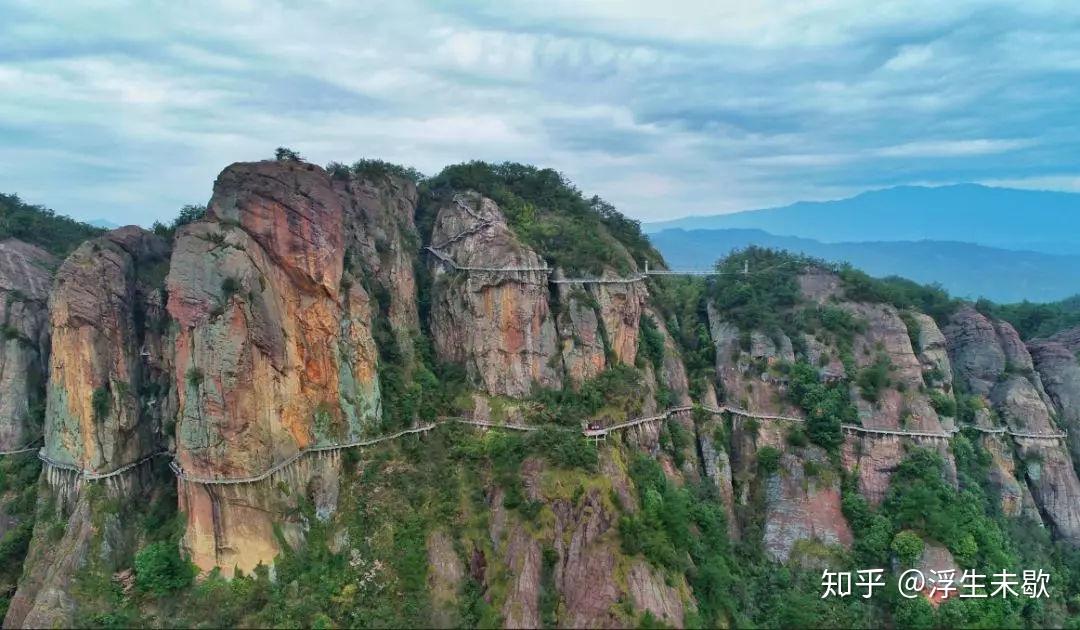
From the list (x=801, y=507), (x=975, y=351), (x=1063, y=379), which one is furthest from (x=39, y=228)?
(x=1063, y=379)

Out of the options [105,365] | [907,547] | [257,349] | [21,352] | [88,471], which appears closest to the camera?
[257,349]

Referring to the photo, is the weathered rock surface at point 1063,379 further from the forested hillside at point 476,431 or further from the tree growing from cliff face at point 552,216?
the tree growing from cliff face at point 552,216

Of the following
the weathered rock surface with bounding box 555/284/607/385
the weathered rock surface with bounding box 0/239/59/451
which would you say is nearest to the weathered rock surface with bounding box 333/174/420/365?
the weathered rock surface with bounding box 555/284/607/385

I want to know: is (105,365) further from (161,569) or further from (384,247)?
(384,247)

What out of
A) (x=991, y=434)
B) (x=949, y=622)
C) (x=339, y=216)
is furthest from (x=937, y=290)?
(x=339, y=216)

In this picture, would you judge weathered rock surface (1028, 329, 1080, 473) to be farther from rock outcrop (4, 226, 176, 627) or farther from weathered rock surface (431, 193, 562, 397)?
rock outcrop (4, 226, 176, 627)

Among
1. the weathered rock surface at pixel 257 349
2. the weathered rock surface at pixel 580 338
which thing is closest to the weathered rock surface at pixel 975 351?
the weathered rock surface at pixel 580 338
